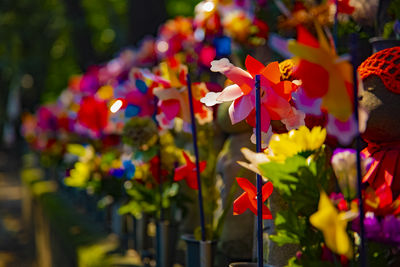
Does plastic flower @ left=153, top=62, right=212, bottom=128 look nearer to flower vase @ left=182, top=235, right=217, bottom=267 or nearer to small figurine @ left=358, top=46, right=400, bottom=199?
flower vase @ left=182, top=235, right=217, bottom=267

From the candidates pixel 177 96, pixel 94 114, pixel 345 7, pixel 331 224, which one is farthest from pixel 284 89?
pixel 94 114

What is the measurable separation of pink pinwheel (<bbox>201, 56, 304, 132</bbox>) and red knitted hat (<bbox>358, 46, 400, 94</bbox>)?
182mm

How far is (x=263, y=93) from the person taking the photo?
3.19 feet

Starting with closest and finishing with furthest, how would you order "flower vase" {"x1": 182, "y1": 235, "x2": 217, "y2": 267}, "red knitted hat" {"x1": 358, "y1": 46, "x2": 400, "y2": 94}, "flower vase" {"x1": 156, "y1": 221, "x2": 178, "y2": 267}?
"red knitted hat" {"x1": 358, "y1": 46, "x2": 400, "y2": 94}
"flower vase" {"x1": 182, "y1": 235, "x2": 217, "y2": 267}
"flower vase" {"x1": 156, "y1": 221, "x2": 178, "y2": 267}

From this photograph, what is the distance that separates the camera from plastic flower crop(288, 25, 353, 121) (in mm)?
723

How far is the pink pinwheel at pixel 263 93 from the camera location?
95 cm

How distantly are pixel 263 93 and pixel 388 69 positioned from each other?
10.0 inches

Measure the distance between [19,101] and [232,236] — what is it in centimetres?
866

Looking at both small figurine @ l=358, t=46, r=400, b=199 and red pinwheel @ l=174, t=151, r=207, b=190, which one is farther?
red pinwheel @ l=174, t=151, r=207, b=190

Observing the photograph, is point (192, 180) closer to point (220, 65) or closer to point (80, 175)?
point (220, 65)

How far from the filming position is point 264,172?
869 millimetres

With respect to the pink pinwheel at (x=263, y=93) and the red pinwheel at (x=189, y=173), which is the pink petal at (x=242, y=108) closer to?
the pink pinwheel at (x=263, y=93)

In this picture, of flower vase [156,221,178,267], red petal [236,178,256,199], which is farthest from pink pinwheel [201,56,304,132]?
flower vase [156,221,178,267]

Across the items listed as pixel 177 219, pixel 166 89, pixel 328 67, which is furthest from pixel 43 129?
pixel 328 67
